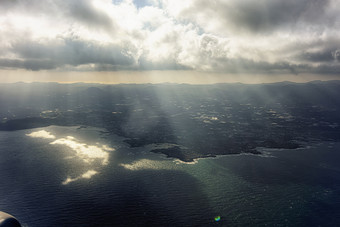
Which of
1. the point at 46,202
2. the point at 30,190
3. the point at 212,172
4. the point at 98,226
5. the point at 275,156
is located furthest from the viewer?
the point at 275,156

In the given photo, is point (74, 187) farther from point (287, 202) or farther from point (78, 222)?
point (287, 202)

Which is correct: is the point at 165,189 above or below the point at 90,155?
above

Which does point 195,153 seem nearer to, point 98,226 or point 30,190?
point 98,226

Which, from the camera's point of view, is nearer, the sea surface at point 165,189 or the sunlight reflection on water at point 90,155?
the sea surface at point 165,189

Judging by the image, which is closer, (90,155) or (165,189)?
(165,189)

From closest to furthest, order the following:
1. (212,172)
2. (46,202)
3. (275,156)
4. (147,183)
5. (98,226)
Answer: (98,226)
(46,202)
(147,183)
(212,172)
(275,156)

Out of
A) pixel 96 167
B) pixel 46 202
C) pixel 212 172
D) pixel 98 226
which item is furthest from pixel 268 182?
pixel 46 202

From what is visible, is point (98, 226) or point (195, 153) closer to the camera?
point (98, 226)

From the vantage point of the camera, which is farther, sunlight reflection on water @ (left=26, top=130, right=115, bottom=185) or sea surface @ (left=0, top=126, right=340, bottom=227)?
sunlight reflection on water @ (left=26, top=130, right=115, bottom=185)
